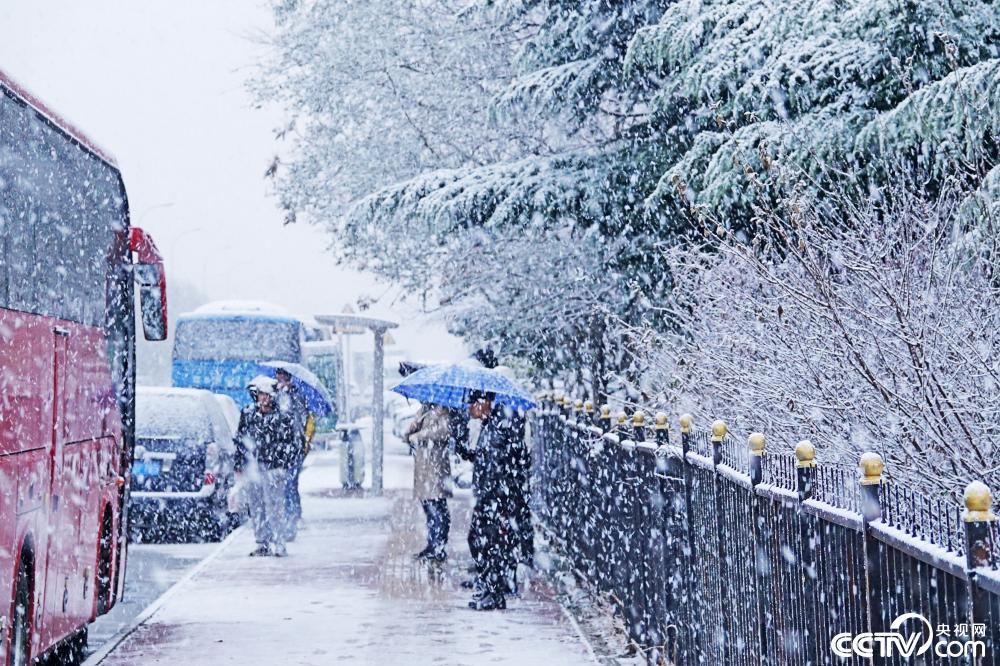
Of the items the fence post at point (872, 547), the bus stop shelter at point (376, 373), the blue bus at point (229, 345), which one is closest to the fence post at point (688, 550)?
the fence post at point (872, 547)

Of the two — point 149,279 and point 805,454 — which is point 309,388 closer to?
point 149,279

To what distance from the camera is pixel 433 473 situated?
43.1 ft

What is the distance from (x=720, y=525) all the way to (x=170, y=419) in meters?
10.8

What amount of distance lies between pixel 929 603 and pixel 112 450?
7.70 meters

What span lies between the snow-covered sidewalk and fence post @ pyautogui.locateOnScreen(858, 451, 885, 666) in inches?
196

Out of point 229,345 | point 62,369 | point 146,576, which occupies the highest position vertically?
point 229,345

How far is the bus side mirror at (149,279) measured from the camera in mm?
10695

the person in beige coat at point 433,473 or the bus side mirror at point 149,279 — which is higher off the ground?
the bus side mirror at point 149,279

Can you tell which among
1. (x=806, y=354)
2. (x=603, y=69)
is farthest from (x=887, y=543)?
(x=603, y=69)

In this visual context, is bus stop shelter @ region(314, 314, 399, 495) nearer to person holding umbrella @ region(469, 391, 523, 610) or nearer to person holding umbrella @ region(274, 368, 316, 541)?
person holding umbrella @ region(274, 368, 316, 541)

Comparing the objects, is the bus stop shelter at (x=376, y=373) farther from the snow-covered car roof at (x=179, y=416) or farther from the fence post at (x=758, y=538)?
the fence post at (x=758, y=538)

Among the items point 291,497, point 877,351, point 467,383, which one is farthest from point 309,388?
point 877,351

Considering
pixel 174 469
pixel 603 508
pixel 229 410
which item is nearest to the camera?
pixel 603 508

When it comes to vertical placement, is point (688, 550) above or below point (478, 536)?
above
